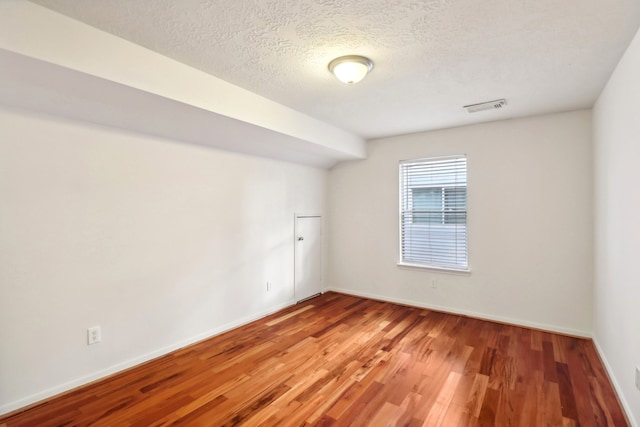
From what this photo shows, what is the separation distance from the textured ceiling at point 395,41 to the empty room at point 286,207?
0.02 meters

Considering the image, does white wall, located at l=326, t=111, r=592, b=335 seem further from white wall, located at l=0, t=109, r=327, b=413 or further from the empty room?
white wall, located at l=0, t=109, r=327, b=413

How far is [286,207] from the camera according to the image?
454 cm

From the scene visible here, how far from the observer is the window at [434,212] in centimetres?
421

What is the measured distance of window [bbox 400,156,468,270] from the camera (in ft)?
13.8

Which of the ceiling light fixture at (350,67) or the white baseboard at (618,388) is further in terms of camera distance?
the ceiling light fixture at (350,67)

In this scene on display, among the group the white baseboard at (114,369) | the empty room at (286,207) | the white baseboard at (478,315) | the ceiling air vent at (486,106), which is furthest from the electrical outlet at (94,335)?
the ceiling air vent at (486,106)

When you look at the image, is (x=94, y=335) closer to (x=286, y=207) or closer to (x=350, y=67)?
(x=286, y=207)

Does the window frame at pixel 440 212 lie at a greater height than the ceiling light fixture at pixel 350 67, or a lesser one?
lesser

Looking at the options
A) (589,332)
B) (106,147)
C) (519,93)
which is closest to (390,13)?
(519,93)

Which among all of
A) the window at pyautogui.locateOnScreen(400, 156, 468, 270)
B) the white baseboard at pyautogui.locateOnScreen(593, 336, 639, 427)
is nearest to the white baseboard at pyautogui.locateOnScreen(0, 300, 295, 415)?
the window at pyautogui.locateOnScreen(400, 156, 468, 270)

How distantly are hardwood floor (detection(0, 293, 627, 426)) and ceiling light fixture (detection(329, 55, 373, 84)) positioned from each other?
2.44 m

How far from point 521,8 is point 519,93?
4.79 feet

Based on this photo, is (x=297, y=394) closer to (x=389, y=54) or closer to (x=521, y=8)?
(x=389, y=54)

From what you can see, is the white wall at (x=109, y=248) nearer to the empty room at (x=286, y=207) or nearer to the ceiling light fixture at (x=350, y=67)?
the empty room at (x=286, y=207)
